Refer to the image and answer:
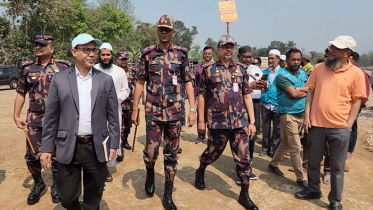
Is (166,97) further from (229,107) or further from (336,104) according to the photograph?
(336,104)

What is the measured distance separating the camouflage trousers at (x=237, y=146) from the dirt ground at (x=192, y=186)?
18.0 inches

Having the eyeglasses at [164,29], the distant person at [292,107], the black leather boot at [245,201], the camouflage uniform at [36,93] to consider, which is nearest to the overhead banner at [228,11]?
the distant person at [292,107]

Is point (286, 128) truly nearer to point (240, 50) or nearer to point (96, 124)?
point (240, 50)

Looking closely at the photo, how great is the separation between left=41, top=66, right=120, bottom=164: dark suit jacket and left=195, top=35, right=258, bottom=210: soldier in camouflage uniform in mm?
1533

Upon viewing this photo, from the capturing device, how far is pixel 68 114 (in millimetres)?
2410

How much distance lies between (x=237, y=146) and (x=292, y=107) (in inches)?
48.2

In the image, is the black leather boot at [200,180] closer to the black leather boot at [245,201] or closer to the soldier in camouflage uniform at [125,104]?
the black leather boot at [245,201]

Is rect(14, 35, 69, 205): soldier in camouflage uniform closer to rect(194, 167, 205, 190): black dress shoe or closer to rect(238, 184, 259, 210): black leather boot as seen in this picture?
rect(194, 167, 205, 190): black dress shoe

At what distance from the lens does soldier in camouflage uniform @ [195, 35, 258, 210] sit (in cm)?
351

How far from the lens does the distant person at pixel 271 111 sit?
5.21 meters

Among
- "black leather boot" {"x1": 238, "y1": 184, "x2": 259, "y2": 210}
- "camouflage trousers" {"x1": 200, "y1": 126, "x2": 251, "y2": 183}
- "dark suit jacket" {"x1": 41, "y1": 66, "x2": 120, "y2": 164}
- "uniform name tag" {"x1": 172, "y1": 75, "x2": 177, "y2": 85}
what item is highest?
"uniform name tag" {"x1": 172, "y1": 75, "x2": 177, "y2": 85}

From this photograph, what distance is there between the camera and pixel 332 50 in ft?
11.0

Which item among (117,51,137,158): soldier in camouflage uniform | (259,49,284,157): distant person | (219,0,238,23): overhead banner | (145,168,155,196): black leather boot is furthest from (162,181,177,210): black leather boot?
(219,0,238,23): overhead banner

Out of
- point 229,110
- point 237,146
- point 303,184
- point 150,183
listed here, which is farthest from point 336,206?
point 150,183
